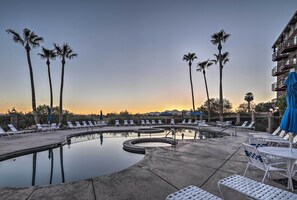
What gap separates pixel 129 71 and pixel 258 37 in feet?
39.2

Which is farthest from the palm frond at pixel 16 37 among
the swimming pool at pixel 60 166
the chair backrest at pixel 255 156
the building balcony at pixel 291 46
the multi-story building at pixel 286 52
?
the building balcony at pixel 291 46

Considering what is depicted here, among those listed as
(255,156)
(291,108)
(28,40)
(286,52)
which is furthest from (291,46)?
(28,40)

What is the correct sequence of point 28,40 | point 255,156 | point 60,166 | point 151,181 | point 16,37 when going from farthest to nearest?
1. point 28,40
2. point 16,37
3. point 60,166
4. point 151,181
5. point 255,156

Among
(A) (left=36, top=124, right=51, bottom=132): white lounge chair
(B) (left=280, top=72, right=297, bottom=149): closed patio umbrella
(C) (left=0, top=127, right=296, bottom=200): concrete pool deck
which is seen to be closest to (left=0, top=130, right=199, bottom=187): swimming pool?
(C) (left=0, top=127, right=296, bottom=200): concrete pool deck

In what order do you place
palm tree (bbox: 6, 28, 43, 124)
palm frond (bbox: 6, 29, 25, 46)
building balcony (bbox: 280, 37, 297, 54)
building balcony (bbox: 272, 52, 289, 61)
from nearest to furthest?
palm frond (bbox: 6, 29, 25, 46) → palm tree (bbox: 6, 28, 43, 124) → building balcony (bbox: 280, 37, 297, 54) → building balcony (bbox: 272, 52, 289, 61)

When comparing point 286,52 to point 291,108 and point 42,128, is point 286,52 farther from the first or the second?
point 42,128

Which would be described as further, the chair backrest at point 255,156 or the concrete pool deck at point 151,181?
the chair backrest at point 255,156

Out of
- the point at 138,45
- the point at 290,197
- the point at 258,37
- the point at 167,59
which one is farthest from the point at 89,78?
the point at 290,197

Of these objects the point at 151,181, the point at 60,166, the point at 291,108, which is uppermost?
the point at 291,108

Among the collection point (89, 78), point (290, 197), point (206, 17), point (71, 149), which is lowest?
point (71, 149)

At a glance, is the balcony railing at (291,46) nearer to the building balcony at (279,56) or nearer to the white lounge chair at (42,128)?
the building balcony at (279,56)

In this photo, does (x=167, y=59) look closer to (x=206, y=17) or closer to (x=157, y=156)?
(x=206, y=17)

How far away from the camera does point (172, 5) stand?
12.7m

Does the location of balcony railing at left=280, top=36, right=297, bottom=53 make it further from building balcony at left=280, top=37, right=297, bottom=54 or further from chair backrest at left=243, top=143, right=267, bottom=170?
chair backrest at left=243, top=143, right=267, bottom=170
